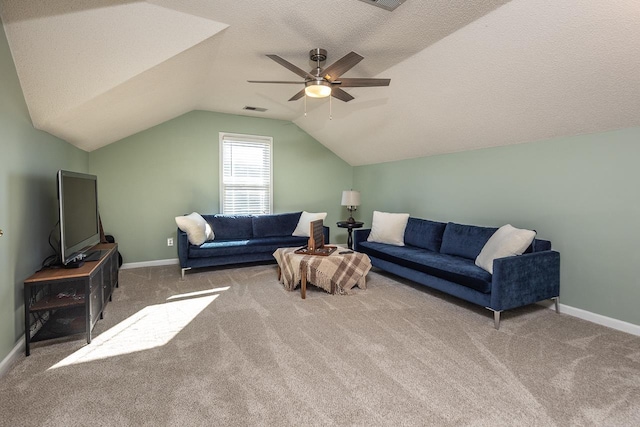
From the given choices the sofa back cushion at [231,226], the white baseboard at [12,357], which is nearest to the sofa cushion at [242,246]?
the sofa back cushion at [231,226]

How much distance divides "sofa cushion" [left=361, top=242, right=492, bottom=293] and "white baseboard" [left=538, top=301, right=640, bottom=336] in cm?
92

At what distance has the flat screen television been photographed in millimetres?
2455

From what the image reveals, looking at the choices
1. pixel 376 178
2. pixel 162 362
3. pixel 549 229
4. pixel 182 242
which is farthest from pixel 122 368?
pixel 376 178

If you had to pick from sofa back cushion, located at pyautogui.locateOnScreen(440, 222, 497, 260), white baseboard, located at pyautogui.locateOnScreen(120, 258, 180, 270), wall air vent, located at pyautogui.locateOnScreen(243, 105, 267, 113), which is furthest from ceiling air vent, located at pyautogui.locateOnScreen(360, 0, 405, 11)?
white baseboard, located at pyautogui.locateOnScreen(120, 258, 180, 270)

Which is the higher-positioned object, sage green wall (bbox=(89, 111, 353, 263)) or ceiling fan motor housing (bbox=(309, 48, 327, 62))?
ceiling fan motor housing (bbox=(309, 48, 327, 62))

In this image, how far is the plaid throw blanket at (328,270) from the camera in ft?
11.8

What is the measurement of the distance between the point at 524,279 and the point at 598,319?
2.62 feet

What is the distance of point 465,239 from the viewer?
12.4 ft

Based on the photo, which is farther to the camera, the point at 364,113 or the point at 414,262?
the point at 364,113

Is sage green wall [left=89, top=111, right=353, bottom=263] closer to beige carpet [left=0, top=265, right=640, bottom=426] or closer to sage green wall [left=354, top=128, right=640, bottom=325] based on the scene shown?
beige carpet [left=0, top=265, right=640, bottom=426]

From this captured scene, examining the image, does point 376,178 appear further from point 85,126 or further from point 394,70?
point 85,126

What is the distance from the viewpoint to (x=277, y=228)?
5.44 meters

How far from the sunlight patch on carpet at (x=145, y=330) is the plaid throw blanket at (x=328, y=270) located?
914mm

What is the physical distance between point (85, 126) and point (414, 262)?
393 cm
